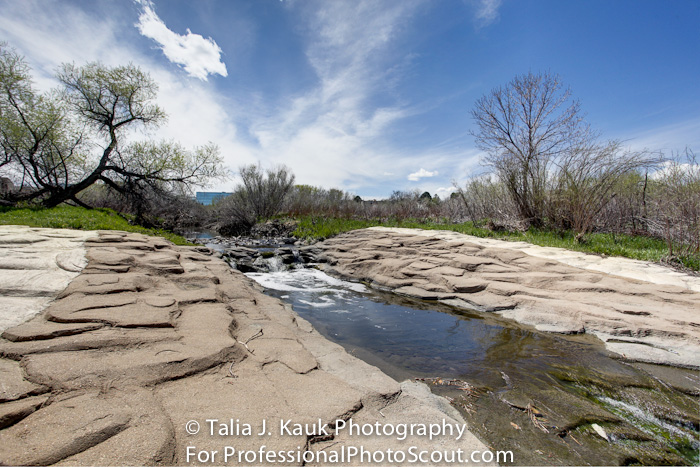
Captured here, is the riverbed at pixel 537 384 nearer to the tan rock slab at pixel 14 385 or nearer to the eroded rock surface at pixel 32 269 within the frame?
the tan rock slab at pixel 14 385

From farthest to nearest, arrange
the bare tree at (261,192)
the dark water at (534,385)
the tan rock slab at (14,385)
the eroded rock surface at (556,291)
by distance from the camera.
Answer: the bare tree at (261,192) → the eroded rock surface at (556,291) → the dark water at (534,385) → the tan rock slab at (14,385)

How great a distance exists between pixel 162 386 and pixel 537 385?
340 cm

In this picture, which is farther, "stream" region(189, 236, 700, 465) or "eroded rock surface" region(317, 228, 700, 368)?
"eroded rock surface" region(317, 228, 700, 368)

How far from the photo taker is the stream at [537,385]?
6.98 ft

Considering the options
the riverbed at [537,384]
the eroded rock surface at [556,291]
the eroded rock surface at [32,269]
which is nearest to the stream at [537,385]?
the riverbed at [537,384]

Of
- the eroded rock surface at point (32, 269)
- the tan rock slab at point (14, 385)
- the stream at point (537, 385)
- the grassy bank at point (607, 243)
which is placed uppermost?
the grassy bank at point (607, 243)

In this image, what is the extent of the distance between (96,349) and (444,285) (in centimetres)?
611

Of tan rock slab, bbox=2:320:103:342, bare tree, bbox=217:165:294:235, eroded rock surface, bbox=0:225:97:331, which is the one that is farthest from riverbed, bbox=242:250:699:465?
bare tree, bbox=217:165:294:235

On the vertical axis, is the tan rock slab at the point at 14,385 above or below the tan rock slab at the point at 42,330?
below

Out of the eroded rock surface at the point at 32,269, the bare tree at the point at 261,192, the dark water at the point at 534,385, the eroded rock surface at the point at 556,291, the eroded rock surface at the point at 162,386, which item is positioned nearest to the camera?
the eroded rock surface at the point at 162,386

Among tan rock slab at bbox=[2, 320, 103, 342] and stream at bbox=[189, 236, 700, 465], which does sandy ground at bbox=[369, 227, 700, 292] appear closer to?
stream at bbox=[189, 236, 700, 465]

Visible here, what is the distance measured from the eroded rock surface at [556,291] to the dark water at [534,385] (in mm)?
345

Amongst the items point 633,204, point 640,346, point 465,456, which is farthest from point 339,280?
point 633,204

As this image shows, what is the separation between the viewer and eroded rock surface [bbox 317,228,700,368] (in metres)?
3.78
